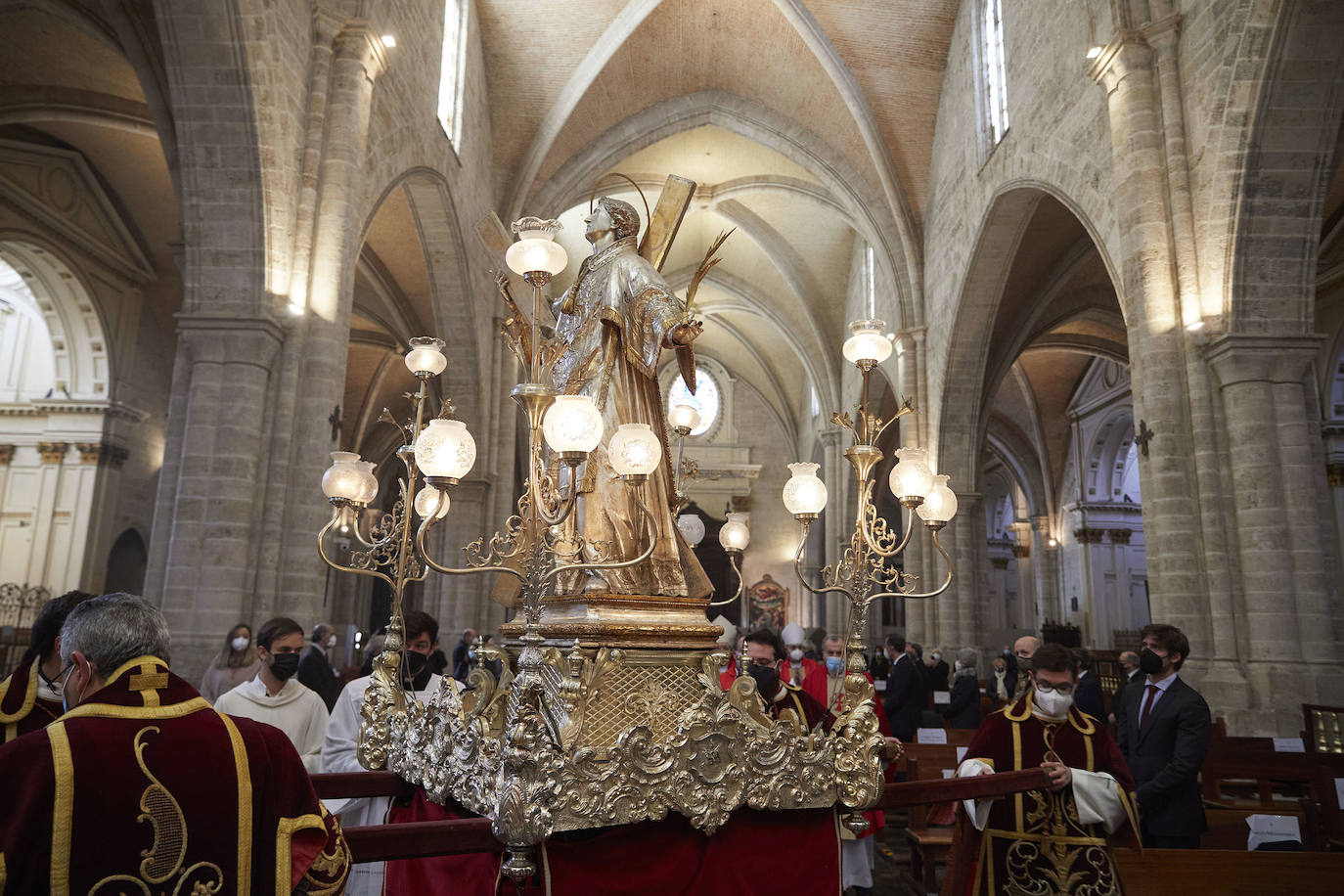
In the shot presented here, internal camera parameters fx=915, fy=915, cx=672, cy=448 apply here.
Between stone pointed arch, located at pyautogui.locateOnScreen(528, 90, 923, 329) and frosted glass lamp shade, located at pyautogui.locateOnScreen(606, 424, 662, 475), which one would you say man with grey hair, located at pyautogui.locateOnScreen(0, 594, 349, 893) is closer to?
frosted glass lamp shade, located at pyautogui.locateOnScreen(606, 424, 662, 475)

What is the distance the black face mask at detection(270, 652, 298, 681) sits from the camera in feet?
13.0

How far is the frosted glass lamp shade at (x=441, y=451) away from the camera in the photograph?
3510 millimetres

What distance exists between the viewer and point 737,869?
109 inches

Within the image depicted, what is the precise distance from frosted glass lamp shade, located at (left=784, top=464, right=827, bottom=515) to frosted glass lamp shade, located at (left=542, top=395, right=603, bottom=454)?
52.4 inches

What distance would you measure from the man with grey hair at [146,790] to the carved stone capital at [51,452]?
1493 centimetres

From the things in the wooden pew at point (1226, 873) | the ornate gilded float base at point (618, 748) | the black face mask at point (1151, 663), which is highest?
the black face mask at point (1151, 663)

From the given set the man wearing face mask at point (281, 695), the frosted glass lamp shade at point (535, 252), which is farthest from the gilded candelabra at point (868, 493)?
the man wearing face mask at point (281, 695)

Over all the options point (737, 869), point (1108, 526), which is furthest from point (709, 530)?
point (737, 869)

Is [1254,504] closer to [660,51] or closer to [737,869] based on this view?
[737,869]

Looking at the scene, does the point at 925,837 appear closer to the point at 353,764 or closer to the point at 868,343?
the point at 868,343

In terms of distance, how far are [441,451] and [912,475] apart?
6.75ft

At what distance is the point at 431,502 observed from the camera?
14.4 ft

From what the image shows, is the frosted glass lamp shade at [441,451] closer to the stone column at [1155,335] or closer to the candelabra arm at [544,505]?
the candelabra arm at [544,505]

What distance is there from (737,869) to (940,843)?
273 cm
